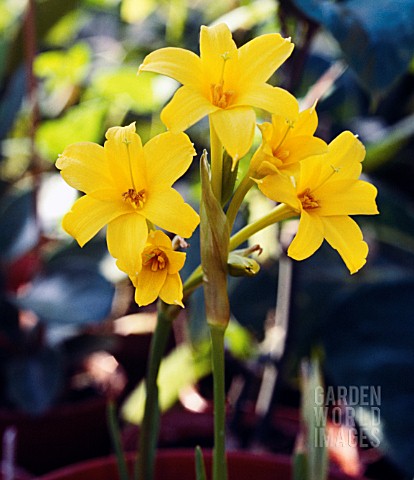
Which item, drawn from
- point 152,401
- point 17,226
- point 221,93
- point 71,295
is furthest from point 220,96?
point 17,226

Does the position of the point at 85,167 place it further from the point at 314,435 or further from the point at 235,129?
the point at 314,435

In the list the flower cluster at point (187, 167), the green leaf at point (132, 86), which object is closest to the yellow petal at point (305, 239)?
the flower cluster at point (187, 167)

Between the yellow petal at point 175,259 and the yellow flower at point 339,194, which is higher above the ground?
the yellow flower at point 339,194

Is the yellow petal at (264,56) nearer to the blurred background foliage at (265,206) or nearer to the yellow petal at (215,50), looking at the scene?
the yellow petal at (215,50)

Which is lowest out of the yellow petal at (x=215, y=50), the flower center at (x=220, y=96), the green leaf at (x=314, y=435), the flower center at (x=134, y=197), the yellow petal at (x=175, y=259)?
the green leaf at (x=314, y=435)

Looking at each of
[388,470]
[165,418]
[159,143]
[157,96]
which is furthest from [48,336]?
[159,143]

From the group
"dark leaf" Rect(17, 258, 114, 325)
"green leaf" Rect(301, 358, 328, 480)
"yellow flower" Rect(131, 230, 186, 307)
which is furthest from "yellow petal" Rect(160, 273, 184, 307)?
"dark leaf" Rect(17, 258, 114, 325)
